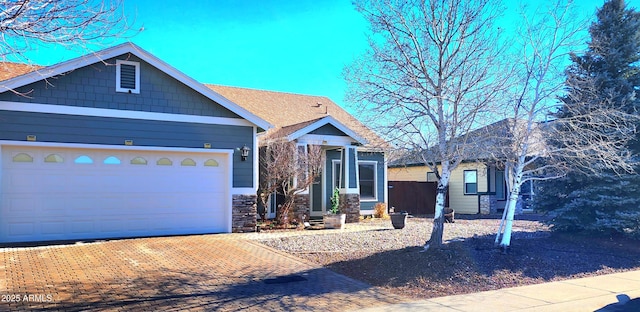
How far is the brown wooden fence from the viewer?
21438 millimetres

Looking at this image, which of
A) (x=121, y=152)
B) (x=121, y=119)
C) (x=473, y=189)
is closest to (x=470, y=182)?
(x=473, y=189)

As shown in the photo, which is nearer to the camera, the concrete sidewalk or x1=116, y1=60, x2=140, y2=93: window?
the concrete sidewalk

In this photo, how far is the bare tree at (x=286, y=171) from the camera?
14508mm

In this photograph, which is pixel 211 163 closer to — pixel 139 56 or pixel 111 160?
pixel 111 160

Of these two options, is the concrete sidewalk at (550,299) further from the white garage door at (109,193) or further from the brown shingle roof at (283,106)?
the brown shingle roof at (283,106)

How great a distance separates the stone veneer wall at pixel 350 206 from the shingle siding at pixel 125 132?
4220 mm

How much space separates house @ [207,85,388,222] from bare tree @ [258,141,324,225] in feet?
1.69

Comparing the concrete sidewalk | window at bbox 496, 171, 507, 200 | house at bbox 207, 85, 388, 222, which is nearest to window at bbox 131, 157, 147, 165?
house at bbox 207, 85, 388, 222

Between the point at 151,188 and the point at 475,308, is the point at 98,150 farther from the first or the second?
the point at 475,308

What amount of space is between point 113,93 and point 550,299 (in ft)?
34.7

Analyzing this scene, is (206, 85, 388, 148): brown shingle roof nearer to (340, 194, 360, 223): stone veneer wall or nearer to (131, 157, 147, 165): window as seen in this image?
(340, 194, 360, 223): stone veneer wall

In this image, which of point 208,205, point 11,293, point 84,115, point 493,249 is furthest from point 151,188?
point 493,249

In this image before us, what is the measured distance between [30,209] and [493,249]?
10615mm

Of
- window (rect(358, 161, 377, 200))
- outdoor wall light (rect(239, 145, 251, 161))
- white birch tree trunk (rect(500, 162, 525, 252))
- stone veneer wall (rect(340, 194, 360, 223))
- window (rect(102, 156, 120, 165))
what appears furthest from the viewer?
window (rect(358, 161, 377, 200))
